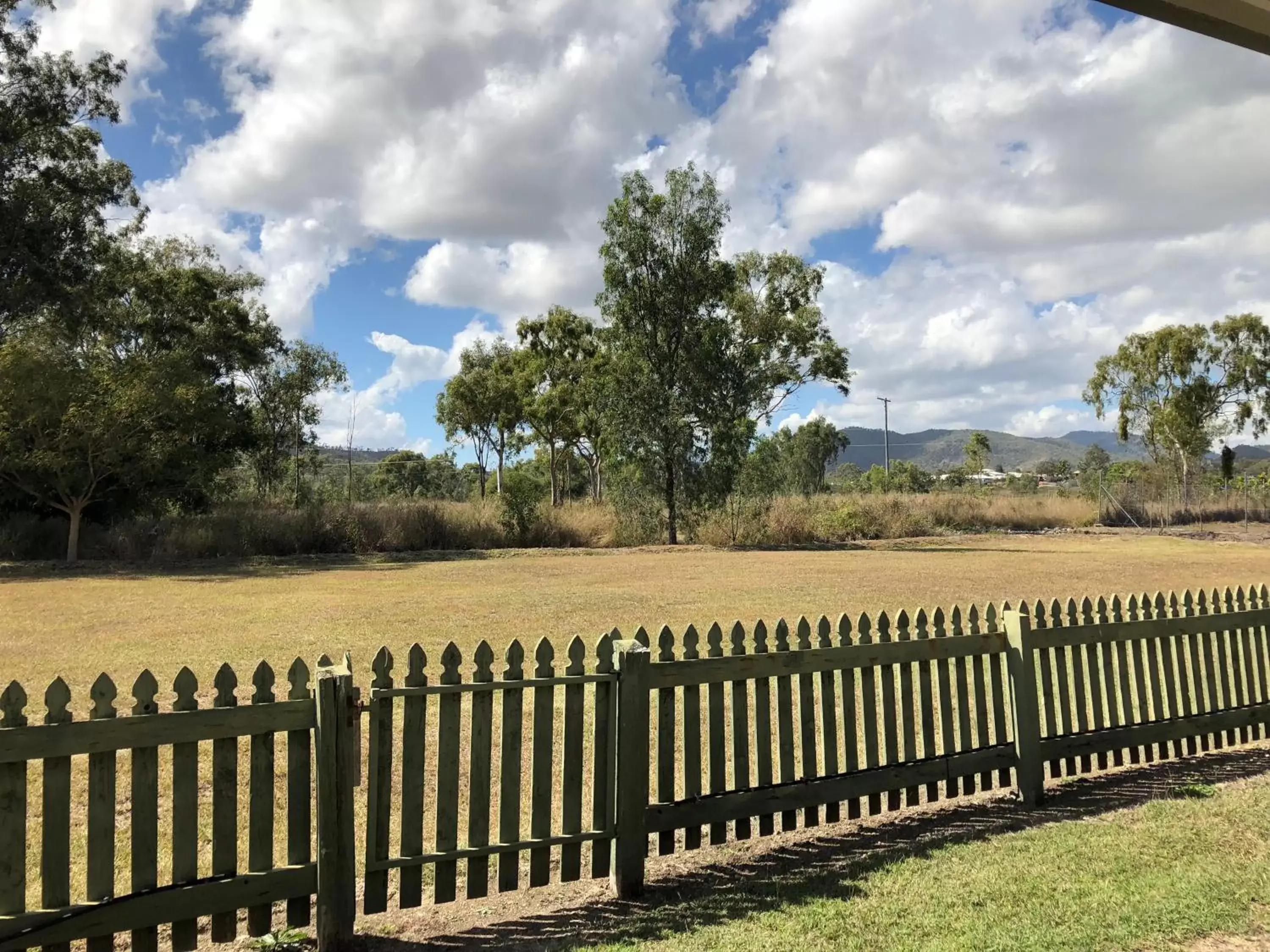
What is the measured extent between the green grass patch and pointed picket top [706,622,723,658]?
104 centimetres

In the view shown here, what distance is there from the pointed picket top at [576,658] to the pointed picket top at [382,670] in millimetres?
774

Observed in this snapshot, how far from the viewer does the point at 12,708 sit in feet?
9.35

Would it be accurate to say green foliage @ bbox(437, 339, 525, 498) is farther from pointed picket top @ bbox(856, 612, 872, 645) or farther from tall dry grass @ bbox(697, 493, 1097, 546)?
pointed picket top @ bbox(856, 612, 872, 645)

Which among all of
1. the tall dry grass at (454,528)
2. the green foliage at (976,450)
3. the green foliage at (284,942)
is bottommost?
the green foliage at (284,942)

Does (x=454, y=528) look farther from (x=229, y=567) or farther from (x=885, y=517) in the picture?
(x=885, y=517)

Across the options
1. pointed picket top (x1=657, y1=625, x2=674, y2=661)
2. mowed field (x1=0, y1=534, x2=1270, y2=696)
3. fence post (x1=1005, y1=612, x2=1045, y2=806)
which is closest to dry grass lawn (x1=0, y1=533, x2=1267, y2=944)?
mowed field (x1=0, y1=534, x2=1270, y2=696)

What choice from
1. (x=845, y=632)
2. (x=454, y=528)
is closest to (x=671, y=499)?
(x=454, y=528)

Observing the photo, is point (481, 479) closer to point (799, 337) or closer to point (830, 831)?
point (799, 337)

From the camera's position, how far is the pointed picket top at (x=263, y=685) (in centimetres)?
316

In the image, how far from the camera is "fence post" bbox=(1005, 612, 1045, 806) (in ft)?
15.9

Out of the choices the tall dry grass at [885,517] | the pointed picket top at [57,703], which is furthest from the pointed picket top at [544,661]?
the tall dry grass at [885,517]

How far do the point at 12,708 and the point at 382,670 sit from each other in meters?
1.25

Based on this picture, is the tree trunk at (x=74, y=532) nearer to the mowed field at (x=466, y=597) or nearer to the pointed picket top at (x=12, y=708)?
the mowed field at (x=466, y=597)

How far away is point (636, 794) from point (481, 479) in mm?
45680
